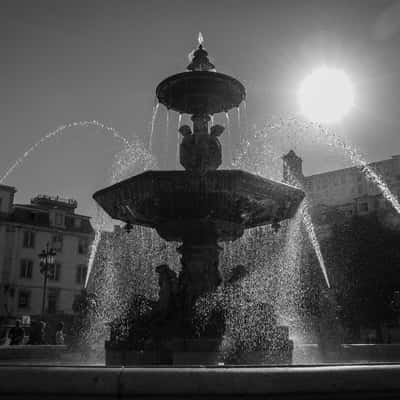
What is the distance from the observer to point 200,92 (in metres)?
10.7

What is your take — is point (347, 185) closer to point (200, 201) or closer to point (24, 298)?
point (24, 298)

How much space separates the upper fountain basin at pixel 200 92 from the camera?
33.9ft

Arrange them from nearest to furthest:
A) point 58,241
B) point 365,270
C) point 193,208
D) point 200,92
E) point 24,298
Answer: point 193,208 < point 200,92 < point 365,270 < point 24,298 < point 58,241

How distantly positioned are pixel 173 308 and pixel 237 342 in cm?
140

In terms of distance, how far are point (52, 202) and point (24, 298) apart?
34.5 ft

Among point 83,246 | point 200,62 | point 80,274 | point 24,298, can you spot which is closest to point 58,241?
point 83,246

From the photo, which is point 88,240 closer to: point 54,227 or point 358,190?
point 54,227

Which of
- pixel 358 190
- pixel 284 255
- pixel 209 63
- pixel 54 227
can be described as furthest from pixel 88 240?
pixel 209 63

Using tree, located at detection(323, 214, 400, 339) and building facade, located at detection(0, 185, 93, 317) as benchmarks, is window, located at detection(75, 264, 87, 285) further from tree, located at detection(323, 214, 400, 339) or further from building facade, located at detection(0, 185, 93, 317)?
tree, located at detection(323, 214, 400, 339)

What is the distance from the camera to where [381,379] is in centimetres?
397

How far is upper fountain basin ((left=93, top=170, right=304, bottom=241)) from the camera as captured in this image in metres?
9.00

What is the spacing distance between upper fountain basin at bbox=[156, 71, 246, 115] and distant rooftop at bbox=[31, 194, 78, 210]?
46653mm

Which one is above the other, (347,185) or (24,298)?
(347,185)

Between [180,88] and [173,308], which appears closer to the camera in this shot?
[173,308]
